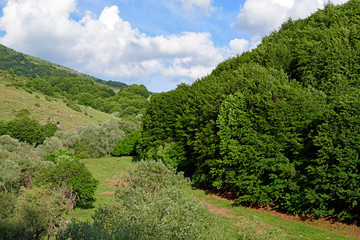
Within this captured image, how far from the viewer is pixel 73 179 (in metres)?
24.5

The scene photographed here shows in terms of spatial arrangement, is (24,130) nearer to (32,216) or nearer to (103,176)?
(103,176)

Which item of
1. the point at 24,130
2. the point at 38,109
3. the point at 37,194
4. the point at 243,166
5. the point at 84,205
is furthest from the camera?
the point at 38,109

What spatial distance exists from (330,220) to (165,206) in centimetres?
1853

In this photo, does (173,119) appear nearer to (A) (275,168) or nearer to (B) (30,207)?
(A) (275,168)

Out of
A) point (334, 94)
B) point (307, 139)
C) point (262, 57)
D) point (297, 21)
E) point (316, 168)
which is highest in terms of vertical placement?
point (297, 21)

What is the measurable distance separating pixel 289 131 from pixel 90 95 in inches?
5104

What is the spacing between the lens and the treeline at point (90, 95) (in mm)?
112787

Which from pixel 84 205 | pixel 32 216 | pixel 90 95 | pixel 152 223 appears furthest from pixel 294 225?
pixel 90 95

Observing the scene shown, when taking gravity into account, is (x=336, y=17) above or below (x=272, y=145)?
above

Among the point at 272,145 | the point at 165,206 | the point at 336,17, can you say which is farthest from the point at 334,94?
the point at 165,206

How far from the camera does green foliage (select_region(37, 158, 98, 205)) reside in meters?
23.1

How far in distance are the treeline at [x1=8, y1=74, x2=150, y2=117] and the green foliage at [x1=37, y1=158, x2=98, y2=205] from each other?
237ft

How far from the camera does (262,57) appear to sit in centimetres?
4100

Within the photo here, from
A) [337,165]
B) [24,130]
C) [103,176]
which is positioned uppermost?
[337,165]
